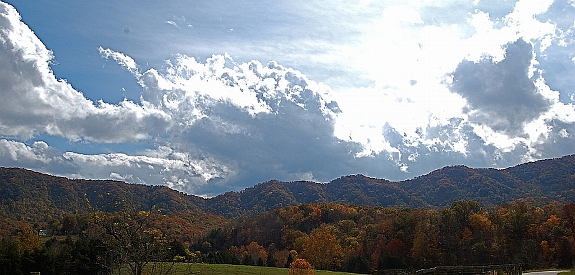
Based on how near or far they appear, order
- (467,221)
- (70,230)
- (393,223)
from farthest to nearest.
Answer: (70,230) → (393,223) → (467,221)

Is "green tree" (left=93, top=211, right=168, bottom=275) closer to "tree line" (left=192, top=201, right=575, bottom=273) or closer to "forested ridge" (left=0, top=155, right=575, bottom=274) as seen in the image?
"forested ridge" (left=0, top=155, right=575, bottom=274)

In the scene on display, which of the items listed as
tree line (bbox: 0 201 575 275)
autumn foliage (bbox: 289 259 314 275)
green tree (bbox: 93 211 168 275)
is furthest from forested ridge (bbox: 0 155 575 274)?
autumn foliage (bbox: 289 259 314 275)

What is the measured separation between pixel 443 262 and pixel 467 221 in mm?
8177

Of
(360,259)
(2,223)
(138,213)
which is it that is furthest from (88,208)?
(2,223)

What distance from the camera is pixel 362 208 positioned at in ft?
462

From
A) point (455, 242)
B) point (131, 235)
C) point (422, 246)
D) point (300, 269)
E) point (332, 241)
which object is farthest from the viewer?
point (332, 241)

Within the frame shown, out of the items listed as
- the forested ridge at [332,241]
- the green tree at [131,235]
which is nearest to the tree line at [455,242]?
the forested ridge at [332,241]

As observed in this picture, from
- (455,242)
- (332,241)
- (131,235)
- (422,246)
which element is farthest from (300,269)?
(131,235)

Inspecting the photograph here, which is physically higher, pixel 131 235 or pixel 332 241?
pixel 131 235

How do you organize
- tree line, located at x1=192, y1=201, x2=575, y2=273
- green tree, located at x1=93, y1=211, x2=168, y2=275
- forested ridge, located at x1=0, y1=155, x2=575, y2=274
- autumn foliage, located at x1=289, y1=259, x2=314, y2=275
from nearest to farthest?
green tree, located at x1=93, y1=211, x2=168, y2=275 < forested ridge, located at x1=0, y1=155, x2=575, y2=274 < autumn foliage, located at x1=289, y1=259, x2=314, y2=275 < tree line, located at x1=192, y1=201, x2=575, y2=273

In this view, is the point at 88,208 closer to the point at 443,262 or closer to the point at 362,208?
the point at 443,262

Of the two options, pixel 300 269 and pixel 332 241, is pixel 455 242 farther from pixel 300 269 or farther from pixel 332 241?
pixel 300 269

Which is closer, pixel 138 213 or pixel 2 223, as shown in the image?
pixel 138 213

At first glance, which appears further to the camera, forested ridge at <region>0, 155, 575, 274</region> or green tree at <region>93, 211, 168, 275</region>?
forested ridge at <region>0, 155, 575, 274</region>
